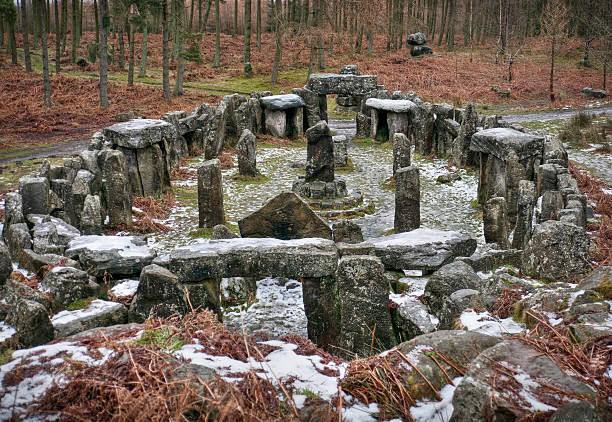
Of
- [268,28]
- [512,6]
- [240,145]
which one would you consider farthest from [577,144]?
[268,28]

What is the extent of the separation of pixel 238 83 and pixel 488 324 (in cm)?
3171

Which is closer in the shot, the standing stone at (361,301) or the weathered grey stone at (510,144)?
the standing stone at (361,301)

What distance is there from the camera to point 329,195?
44.0 feet

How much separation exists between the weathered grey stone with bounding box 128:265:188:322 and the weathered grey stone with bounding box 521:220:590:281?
4.25 m

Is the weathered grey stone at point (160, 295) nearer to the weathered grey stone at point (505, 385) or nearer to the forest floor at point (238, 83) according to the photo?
the weathered grey stone at point (505, 385)

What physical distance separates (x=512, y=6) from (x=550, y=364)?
181 ft

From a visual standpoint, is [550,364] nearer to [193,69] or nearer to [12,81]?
[12,81]

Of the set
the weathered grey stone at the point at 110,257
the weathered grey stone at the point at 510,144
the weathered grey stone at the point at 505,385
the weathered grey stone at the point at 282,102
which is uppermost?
the weathered grey stone at the point at 282,102

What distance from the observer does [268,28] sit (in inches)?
2352

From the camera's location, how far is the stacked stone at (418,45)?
4297 cm

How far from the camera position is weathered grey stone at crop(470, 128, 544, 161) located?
39.5 ft

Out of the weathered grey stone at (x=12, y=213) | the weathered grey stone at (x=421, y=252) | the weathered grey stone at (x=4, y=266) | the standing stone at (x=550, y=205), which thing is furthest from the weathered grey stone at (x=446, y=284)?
the weathered grey stone at (x=12, y=213)

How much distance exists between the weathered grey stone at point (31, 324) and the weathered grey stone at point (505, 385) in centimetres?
446

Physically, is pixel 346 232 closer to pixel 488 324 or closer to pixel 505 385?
pixel 488 324
